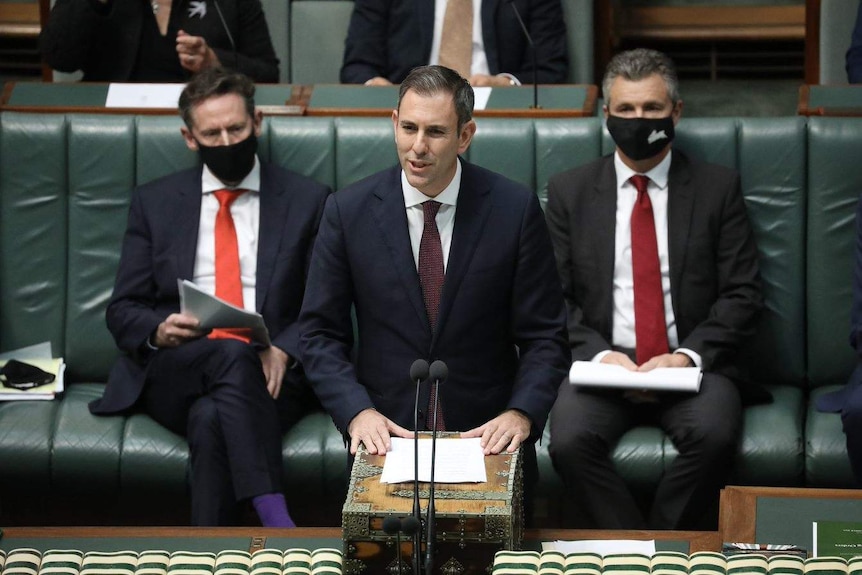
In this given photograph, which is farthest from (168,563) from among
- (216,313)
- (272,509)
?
(216,313)

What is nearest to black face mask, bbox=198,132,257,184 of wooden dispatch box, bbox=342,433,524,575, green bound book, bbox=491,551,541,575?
wooden dispatch box, bbox=342,433,524,575

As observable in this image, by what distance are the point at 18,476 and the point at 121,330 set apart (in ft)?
1.44

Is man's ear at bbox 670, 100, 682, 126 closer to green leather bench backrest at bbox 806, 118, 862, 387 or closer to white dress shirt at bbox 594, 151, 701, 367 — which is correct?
white dress shirt at bbox 594, 151, 701, 367

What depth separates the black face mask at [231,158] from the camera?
12.0ft

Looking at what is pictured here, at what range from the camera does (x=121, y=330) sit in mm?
3629

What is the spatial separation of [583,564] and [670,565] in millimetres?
117

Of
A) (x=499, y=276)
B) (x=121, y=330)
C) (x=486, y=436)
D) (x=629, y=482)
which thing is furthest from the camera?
(x=121, y=330)

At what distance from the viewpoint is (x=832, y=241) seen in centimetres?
377

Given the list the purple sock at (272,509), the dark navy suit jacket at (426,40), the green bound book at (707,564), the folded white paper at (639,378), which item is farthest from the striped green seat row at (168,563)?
the dark navy suit jacket at (426,40)

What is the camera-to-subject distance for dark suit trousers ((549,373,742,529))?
332 centimetres

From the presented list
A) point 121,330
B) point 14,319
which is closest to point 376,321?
point 121,330

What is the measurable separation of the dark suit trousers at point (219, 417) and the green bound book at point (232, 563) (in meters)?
1.25

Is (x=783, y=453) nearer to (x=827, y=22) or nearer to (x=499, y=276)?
(x=499, y=276)

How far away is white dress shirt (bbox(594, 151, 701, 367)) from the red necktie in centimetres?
97
